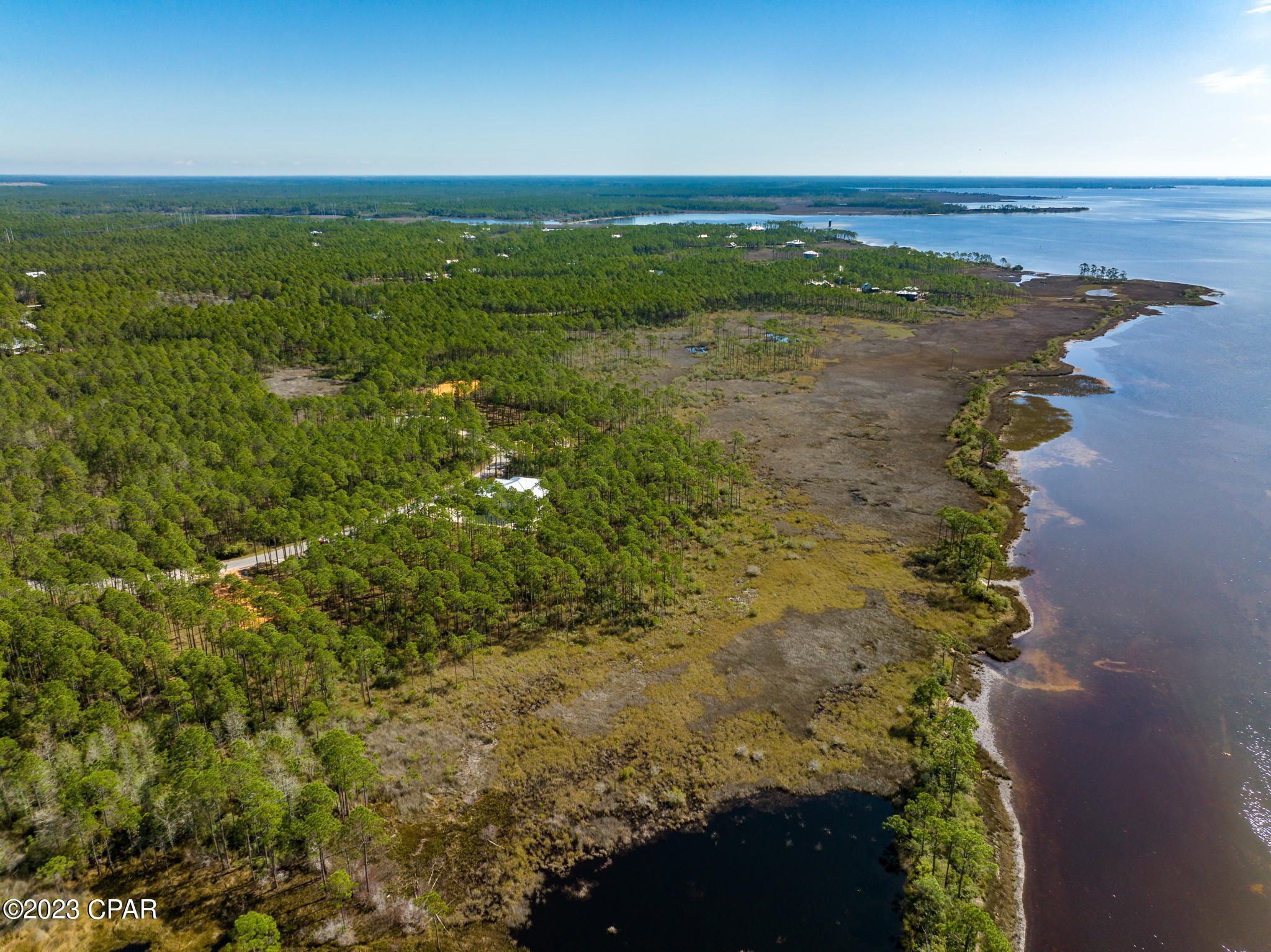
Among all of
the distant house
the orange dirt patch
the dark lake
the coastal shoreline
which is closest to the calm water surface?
the coastal shoreline

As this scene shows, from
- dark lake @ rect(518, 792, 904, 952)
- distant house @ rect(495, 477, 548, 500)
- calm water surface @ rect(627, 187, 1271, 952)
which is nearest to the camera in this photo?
dark lake @ rect(518, 792, 904, 952)

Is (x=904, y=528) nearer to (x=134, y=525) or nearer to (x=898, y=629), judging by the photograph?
(x=898, y=629)

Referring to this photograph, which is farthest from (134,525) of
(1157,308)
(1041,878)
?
(1157,308)

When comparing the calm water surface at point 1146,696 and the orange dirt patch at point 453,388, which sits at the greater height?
the orange dirt patch at point 453,388

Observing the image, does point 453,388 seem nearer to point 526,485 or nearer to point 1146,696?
point 526,485

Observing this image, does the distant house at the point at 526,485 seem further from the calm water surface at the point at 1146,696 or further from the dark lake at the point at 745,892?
the calm water surface at the point at 1146,696

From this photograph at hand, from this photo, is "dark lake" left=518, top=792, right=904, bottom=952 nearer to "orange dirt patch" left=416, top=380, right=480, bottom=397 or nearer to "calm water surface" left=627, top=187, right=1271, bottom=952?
"calm water surface" left=627, top=187, right=1271, bottom=952

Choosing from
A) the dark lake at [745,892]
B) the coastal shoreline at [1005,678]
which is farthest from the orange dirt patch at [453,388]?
the dark lake at [745,892]

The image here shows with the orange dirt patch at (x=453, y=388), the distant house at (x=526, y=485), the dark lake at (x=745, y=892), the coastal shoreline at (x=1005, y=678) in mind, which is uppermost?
the orange dirt patch at (x=453, y=388)
